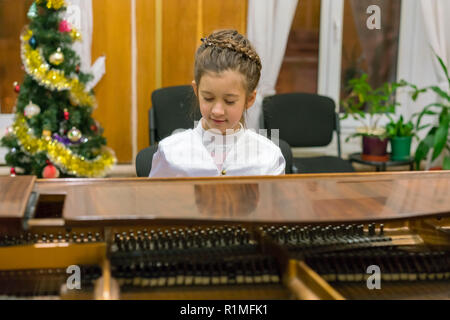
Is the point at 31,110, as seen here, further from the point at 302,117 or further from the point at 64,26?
the point at 302,117

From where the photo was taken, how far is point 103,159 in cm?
460

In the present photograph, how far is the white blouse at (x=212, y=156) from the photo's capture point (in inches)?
78.0

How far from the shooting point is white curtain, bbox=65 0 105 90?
454 centimetres

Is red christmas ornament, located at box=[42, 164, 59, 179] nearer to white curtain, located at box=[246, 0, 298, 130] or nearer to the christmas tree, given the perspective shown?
the christmas tree

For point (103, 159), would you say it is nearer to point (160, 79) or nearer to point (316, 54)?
point (160, 79)

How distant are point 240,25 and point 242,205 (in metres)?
3.87

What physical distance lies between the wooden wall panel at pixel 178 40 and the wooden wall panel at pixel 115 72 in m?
0.32

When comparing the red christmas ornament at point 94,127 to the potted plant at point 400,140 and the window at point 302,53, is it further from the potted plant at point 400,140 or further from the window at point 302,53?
the potted plant at point 400,140

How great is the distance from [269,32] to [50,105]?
77.4 inches

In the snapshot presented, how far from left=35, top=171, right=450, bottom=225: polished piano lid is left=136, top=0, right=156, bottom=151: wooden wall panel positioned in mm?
3445

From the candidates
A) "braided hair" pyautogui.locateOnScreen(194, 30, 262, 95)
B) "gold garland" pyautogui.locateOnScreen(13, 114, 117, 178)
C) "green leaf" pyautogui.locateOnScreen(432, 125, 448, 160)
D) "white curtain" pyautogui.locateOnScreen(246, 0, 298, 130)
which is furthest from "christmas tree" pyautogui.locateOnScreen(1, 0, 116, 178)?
"green leaf" pyautogui.locateOnScreen(432, 125, 448, 160)

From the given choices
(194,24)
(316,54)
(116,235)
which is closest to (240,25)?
(194,24)

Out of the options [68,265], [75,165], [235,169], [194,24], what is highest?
[194,24]

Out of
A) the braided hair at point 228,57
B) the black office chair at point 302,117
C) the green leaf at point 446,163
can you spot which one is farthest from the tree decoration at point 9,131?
the green leaf at point 446,163
